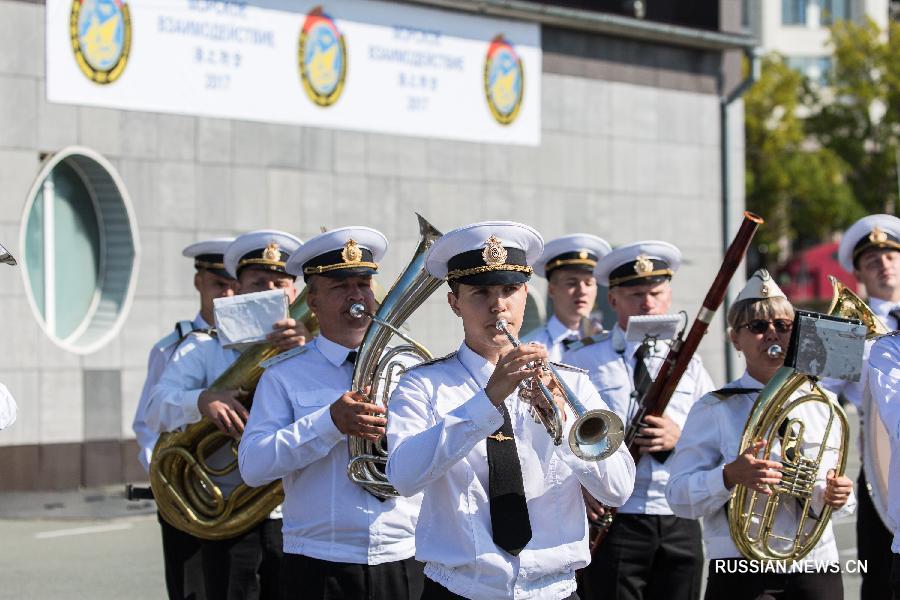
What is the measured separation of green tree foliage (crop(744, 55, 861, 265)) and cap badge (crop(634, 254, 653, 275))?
3376 centimetres

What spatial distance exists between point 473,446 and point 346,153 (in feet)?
43.8

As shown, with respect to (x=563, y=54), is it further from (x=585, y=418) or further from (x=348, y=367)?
(x=585, y=418)

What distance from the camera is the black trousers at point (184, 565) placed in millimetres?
6953

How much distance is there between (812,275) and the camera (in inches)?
1670

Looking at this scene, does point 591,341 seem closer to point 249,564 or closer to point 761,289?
point 761,289

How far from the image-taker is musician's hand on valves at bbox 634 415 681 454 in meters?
6.59

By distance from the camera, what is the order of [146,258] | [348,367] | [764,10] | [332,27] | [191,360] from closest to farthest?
[348,367] → [191,360] → [146,258] → [332,27] → [764,10]

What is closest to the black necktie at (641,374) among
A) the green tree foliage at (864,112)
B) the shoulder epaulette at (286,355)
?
the shoulder epaulette at (286,355)

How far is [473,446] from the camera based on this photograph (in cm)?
410

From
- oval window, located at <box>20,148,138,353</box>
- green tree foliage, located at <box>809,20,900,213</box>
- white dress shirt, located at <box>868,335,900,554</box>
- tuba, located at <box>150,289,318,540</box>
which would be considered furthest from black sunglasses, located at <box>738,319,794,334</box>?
green tree foliage, located at <box>809,20,900,213</box>

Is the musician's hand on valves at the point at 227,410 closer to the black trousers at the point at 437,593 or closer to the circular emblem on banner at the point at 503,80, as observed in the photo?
the black trousers at the point at 437,593

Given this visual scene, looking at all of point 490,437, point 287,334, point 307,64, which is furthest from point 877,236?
point 307,64

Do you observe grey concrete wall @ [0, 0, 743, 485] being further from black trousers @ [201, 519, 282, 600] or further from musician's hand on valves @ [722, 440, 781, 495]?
musician's hand on valves @ [722, 440, 781, 495]

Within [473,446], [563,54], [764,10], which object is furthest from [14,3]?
[764,10]
